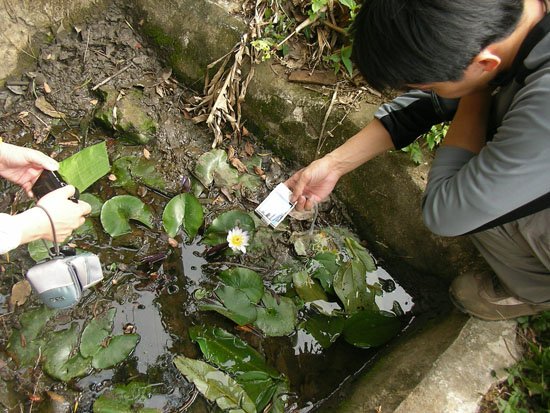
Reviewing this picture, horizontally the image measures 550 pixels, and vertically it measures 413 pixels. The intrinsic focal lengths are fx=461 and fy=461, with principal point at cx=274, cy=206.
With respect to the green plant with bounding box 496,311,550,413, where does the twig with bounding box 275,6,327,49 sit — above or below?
above

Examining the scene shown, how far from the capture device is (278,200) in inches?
81.6

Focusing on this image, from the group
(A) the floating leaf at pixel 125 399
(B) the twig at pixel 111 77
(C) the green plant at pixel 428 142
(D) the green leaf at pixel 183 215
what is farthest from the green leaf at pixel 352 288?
(B) the twig at pixel 111 77

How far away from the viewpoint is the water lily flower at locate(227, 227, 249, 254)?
2.03m

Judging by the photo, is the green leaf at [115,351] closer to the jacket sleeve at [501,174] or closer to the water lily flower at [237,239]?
the water lily flower at [237,239]

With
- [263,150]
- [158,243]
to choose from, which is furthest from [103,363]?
[263,150]

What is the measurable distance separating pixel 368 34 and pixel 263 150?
1.27 m

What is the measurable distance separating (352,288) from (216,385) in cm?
70

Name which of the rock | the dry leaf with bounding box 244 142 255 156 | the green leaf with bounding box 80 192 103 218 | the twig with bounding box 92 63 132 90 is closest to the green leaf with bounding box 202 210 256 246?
the dry leaf with bounding box 244 142 255 156

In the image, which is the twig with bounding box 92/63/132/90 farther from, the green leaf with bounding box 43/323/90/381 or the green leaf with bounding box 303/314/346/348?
the green leaf with bounding box 303/314/346/348

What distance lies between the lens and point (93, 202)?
82.7 inches

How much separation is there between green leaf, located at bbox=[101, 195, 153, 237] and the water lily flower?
0.38 m

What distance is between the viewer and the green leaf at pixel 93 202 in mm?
2094

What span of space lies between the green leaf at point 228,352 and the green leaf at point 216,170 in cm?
71

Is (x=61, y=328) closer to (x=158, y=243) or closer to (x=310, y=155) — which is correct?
(x=158, y=243)
